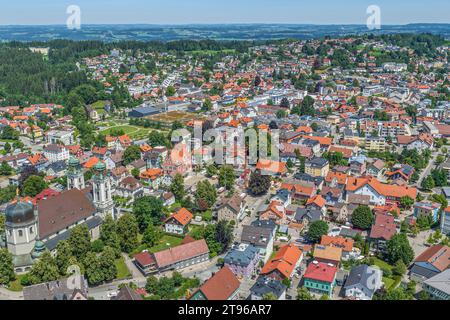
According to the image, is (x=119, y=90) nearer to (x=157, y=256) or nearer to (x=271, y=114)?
(x=271, y=114)

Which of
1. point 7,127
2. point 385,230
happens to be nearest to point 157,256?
point 385,230

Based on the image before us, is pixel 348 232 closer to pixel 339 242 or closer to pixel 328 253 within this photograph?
pixel 339 242

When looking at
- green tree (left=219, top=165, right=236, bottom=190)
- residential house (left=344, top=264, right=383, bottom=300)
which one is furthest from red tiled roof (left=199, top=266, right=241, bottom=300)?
green tree (left=219, top=165, right=236, bottom=190)

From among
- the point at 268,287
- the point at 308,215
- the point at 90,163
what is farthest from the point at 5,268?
the point at 90,163

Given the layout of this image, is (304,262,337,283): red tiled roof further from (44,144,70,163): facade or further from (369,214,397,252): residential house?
(44,144,70,163): facade
